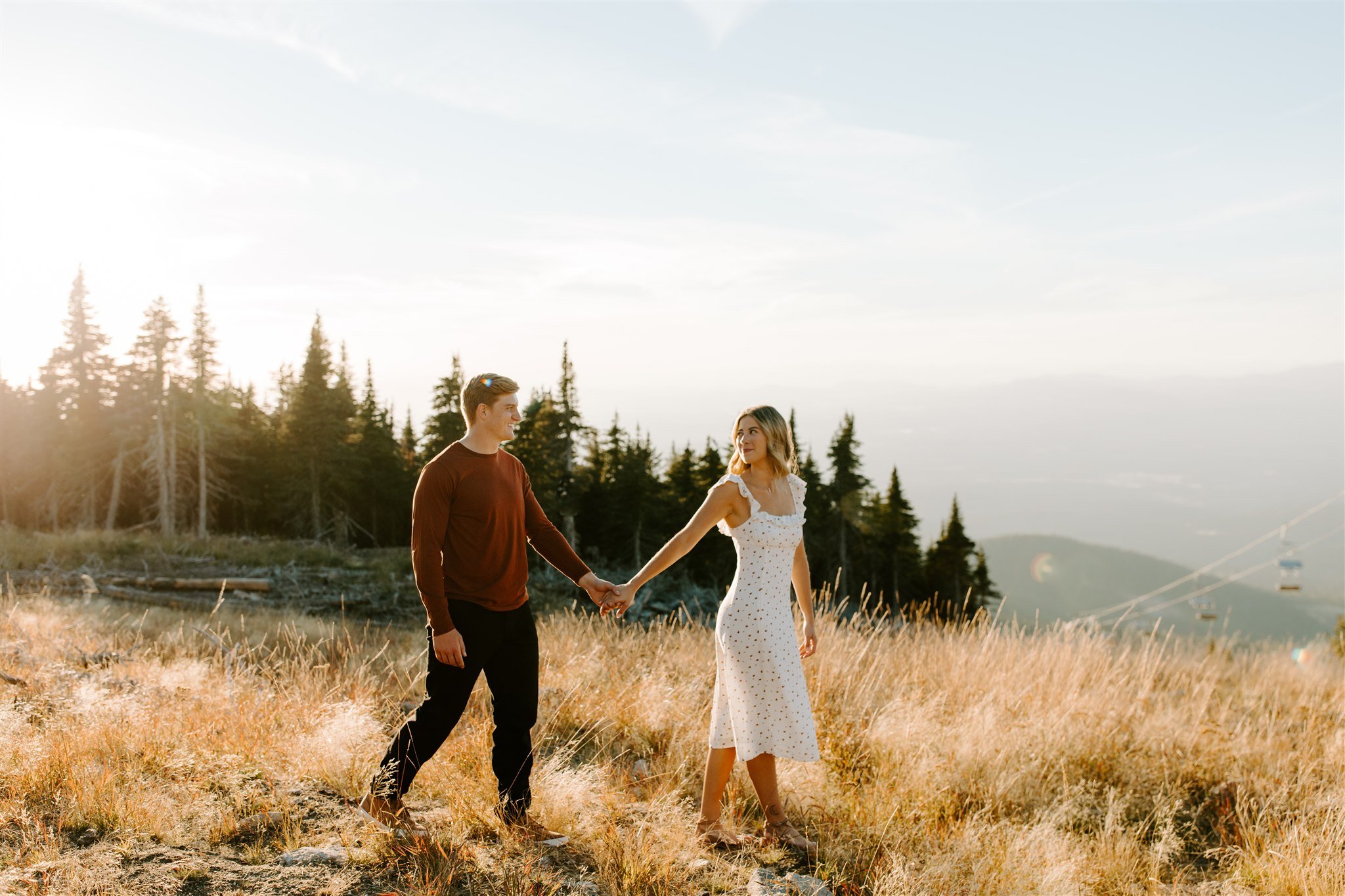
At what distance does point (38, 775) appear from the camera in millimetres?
4152

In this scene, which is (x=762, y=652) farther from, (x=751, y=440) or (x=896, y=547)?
(x=896, y=547)

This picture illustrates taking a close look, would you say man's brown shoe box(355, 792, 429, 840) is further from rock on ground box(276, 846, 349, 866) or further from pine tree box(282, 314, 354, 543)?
pine tree box(282, 314, 354, 543)

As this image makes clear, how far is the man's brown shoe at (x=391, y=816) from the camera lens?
151 inches

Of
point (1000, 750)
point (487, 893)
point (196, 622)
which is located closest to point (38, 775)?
point (487, 893)

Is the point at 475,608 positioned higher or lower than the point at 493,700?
higher

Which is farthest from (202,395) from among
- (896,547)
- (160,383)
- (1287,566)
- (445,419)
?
(1287,566)

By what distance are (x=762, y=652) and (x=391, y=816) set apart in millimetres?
2048

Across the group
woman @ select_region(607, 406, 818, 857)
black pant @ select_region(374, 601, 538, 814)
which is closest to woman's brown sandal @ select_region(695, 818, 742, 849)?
woman @ select_region(607, 406, 818, 857)

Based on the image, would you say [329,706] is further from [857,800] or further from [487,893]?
[857,800]

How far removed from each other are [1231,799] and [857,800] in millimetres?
3107

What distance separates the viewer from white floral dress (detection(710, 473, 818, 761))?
13.1 ft

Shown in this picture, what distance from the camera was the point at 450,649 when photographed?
3.71 meters

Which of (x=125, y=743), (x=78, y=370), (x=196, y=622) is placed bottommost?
(x=196, y=622)

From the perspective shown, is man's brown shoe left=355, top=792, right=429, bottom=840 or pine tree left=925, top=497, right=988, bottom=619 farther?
pine tree left=925, top=497, right=988, bottom=619
